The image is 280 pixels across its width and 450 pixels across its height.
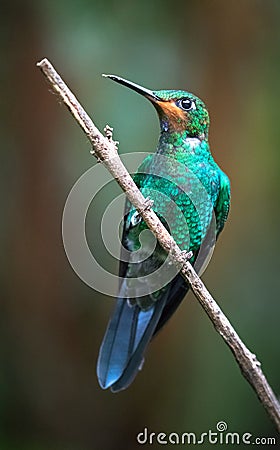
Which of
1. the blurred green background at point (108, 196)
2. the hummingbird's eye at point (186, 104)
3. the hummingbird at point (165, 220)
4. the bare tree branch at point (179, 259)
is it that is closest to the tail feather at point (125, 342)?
the hummingbird at point (165, 220)

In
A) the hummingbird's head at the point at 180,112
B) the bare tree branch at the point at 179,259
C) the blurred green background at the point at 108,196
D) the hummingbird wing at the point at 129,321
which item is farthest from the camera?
the blurred green background at the point at 108,196

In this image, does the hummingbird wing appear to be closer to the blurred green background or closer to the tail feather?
the tail feather

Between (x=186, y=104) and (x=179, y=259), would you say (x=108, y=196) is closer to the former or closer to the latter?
(x=186, y=104)

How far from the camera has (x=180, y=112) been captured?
1.36 meters

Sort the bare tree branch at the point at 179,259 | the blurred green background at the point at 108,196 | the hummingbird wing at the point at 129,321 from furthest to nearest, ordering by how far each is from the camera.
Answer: the blurred green background at the point at 108,196 < the hummingbird wing at the point at 129,321 < the bare tree branch at the point at 179,259

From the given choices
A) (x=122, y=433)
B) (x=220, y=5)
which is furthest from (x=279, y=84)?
(x=122, y=433)

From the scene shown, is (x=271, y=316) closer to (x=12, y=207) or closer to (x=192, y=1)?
(x=12, y=207)

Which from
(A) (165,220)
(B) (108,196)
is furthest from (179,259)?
(B) (108,196)

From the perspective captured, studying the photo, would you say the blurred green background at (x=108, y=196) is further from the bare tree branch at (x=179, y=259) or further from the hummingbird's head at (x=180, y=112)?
the bare tree branch at (x=179, y=259)

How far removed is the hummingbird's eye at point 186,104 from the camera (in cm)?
135

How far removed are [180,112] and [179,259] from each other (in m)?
0.36

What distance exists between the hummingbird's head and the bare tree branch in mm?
263

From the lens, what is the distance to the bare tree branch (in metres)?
1.03

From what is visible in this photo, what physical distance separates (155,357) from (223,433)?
1.79 feet
